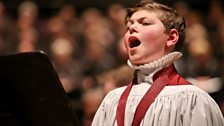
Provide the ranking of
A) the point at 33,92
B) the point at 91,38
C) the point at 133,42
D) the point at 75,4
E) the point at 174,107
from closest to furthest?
1. the point at 33,92
2. the point at 174,107
3. the point at 133,42
4. the point at 91,38
5. the point at 75,4

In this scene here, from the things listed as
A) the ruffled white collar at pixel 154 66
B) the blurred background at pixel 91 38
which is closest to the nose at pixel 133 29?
the ruffled white collar at pixel 154 66

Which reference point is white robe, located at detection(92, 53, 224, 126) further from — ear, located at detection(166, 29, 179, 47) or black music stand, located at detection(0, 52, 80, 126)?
black music stand, located at detection(0, 52, 80, 126)

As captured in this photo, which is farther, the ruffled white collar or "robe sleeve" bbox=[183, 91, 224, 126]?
the ruffled white collar

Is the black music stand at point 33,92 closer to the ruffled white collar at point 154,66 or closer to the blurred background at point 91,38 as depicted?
the ruffled white collar at point 154,66

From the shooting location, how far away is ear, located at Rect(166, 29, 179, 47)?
77.8 inches

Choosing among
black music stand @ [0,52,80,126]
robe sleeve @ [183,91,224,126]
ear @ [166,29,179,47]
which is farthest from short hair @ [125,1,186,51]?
black music stand @ [0,52,80,126]

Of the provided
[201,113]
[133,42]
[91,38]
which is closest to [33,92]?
[133,42]

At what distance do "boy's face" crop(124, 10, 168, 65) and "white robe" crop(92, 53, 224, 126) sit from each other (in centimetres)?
3

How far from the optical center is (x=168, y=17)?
198 cm

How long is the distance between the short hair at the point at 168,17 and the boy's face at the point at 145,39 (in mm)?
16

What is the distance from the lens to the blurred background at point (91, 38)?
5.56 meters

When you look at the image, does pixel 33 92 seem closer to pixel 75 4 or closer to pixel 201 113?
pixel 201 113

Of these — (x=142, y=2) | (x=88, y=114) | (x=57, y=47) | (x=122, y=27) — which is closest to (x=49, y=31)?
(x=57, y=47)

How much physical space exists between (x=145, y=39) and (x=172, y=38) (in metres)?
0.09
